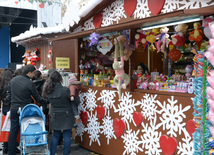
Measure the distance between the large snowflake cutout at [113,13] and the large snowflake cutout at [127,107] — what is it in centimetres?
151

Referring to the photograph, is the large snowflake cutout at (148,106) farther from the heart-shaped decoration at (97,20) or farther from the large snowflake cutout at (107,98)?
the heart-shaped decoration at (97,20)

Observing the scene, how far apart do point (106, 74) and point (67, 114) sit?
1.78 m

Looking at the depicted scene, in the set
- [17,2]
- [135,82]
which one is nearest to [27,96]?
[135,82]

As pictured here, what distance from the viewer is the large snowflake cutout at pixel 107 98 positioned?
5.11 m

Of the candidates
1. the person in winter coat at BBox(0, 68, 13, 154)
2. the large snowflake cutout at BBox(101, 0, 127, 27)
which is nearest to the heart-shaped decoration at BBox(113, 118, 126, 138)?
the large snowflake cutout at BBox(101, 0, 127, 27)

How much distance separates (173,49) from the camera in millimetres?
5660

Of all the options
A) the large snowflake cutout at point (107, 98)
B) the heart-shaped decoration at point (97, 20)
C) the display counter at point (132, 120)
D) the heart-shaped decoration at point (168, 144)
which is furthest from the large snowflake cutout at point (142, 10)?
the heart-shaped decoration at point (168, 144)

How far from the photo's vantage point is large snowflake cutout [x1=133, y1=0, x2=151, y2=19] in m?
4.03

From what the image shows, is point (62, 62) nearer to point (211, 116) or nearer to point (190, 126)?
point (190, 126)

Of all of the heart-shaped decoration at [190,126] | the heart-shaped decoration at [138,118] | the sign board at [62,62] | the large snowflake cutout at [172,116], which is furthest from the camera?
the sign board at [62,62]

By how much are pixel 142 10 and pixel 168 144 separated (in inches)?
90.3

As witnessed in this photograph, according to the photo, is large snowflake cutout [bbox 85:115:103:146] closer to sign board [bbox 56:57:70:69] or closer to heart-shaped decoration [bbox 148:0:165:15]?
sign board [bbox 56:57:70:69]

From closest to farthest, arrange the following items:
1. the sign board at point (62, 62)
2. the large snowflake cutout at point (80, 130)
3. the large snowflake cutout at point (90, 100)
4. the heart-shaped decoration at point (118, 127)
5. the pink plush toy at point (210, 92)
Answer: the pink plush toy at point (210, 92)
the heart-shaped decoration at point (118, 127)
the large snowflake cutout at point (90, 100)
the large snowflake cutout at point (80, 130)
the sign board at point (62, 62)

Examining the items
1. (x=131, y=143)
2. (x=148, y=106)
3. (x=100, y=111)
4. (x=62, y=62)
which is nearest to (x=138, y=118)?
(x=148, y=106)
